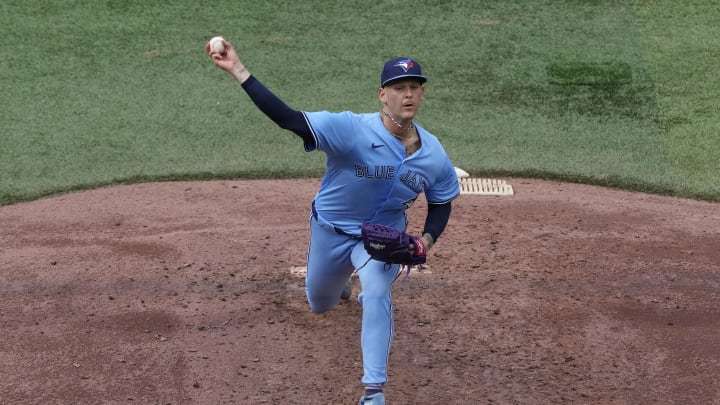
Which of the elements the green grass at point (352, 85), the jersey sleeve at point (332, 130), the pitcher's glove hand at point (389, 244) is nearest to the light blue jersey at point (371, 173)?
the jersey sleeve at point (332, 130)

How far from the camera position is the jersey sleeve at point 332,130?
466 cm

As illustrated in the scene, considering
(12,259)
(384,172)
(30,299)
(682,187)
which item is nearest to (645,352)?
(384,172)

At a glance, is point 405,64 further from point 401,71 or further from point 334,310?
point 334,310

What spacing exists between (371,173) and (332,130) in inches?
12.8

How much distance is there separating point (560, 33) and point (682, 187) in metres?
3.19

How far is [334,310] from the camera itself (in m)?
6.00

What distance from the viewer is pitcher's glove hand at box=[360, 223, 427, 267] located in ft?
15.4

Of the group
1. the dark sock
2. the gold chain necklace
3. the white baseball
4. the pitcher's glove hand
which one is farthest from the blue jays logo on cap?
the dark sock

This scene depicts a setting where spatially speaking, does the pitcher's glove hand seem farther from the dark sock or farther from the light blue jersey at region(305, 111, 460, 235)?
the dark sock

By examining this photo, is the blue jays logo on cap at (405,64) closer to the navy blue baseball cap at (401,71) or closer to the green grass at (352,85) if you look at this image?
the navy blue baseball cap at (401,71)

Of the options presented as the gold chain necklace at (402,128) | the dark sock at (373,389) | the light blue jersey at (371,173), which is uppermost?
the gold chain necklace at (402,128)

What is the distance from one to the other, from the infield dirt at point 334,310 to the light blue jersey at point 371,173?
86 cm

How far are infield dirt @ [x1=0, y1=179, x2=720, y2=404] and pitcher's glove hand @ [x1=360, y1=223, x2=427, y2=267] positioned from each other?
0.77m

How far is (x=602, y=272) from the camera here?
21.1 feet
